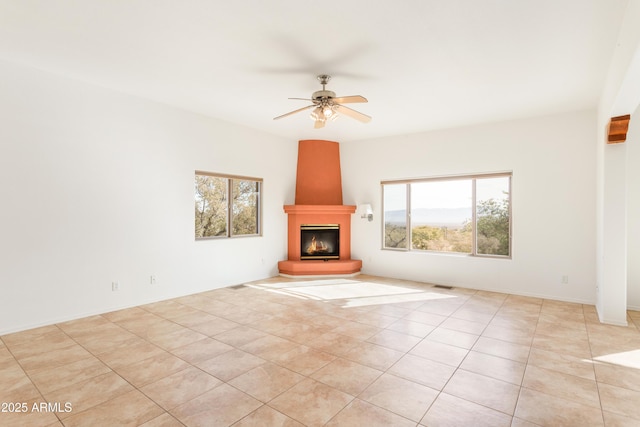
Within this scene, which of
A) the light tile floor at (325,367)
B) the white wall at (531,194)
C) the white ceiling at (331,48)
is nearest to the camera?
the light tile floor at (325,367)

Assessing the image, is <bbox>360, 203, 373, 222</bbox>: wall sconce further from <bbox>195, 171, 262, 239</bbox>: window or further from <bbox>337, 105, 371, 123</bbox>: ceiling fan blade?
<bbox>337, 105, 371, 123</bbox>: ceiling fan blade

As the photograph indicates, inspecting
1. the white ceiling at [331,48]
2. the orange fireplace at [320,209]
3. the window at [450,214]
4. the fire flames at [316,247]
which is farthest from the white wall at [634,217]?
the fire flames at [316,247]

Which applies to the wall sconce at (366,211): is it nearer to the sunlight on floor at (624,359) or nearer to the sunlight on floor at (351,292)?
the sunlight on floor at (351,292)

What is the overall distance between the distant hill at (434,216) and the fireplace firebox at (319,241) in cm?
118

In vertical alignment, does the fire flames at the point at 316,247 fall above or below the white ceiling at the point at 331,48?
below

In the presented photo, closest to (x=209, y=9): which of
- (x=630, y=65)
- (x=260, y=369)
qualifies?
(x=260, y=369)

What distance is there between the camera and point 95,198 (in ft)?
13.5

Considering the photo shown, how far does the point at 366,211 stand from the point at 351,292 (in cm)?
196

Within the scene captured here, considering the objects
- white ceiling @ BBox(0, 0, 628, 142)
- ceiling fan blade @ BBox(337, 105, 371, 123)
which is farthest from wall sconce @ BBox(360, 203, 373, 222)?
ceiling fan blade @ BBox(337, 105, 371, 123)

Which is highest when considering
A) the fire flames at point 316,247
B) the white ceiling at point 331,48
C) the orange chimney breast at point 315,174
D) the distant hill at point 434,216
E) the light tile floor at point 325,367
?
the white ceiling at point 331,48

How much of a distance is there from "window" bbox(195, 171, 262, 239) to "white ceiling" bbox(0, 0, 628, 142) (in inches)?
57.1

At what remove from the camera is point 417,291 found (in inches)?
215

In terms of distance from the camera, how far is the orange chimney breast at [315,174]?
6.95 m

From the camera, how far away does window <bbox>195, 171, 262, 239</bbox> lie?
547cm
